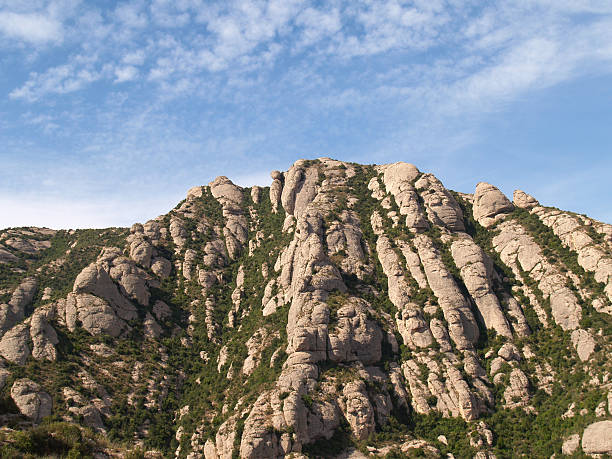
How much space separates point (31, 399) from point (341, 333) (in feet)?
176

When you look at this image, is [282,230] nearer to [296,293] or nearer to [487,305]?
[296,293]

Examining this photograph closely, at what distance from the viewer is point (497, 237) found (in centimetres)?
12619

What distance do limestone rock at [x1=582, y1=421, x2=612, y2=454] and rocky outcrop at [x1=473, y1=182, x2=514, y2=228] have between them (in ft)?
212

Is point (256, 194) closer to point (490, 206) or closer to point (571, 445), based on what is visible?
point (490, 206)

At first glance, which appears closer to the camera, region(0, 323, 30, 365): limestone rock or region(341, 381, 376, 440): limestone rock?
region(341, 381, 376, 440): limestone rock

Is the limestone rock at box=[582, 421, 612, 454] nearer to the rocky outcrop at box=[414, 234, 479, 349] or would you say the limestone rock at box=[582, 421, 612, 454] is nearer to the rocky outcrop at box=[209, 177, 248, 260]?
the rocky outcrop at box=[414, 234, 479, 349]

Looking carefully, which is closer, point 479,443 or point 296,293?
point 479,443

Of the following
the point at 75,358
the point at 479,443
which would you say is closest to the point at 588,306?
the point at 479,443

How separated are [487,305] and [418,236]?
2383cm

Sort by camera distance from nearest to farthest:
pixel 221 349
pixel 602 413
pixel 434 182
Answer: pixel 602 413 → pixel 221 349 → pixel 434 182

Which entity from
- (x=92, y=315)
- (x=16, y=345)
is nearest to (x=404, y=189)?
(x=92, y=315)

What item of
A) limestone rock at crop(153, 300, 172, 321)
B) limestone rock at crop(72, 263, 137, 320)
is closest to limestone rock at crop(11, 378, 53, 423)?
limestone rock at crop(72, 263, 137, 320)

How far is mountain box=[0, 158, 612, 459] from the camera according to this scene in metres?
86.2

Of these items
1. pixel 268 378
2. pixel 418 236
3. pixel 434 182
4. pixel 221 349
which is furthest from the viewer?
pixel 434 182
